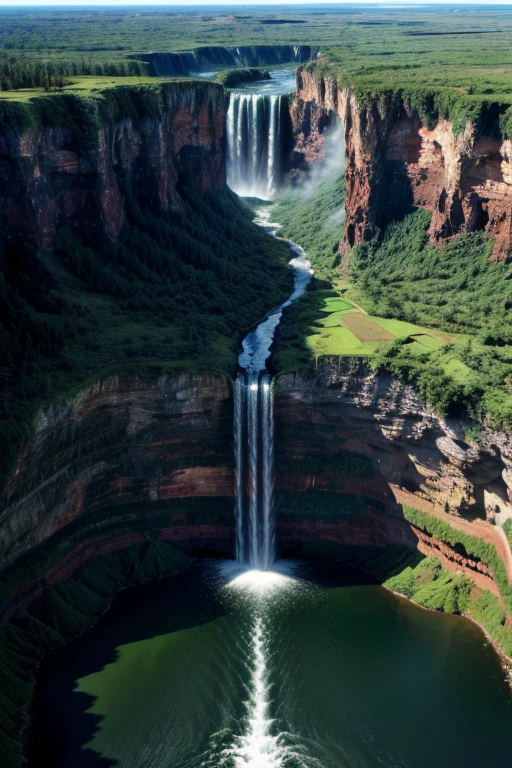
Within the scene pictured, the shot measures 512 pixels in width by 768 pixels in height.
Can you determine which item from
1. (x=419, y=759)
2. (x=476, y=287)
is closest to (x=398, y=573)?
(x=419, y=759)

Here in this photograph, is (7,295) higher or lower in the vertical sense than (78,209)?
lower

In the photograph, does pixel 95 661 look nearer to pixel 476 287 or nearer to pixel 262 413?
pixel 262 413

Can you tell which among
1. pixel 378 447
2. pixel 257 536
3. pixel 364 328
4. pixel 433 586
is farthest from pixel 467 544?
pixel 364 328

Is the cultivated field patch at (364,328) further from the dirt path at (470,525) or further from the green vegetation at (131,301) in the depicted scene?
the dirt path at (470,525)

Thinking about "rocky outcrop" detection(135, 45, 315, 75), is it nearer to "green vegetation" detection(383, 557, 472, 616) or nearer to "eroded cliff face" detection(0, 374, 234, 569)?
"eroded cliff face" detection(0, 374, 234, 569)

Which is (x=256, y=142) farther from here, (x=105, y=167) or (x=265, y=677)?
(x=265, y=677)

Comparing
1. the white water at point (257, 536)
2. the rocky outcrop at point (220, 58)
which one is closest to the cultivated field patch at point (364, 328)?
the white water at point (257, 536)
